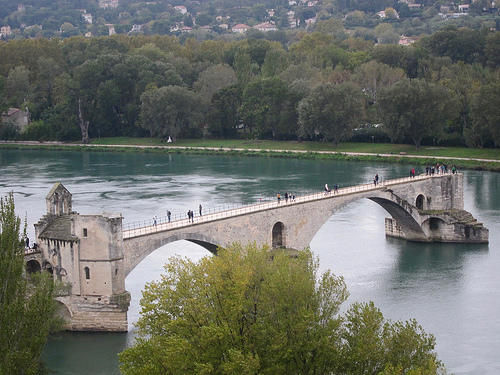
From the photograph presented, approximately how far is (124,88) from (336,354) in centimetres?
8859

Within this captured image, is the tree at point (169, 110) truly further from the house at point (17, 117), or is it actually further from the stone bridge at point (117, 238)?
the stone bridge at point (117, 238)

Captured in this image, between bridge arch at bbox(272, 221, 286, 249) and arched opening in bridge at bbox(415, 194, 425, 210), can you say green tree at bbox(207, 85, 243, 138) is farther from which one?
bridge arch at bbox(272, 221, 286, 249)

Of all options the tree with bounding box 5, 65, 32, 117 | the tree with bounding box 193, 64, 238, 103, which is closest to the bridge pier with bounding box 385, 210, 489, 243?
the tree with bounding box 193, 64, 238, 103

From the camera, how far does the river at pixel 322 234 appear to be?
110ft

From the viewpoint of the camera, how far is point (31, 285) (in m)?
32.9

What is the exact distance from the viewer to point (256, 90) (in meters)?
99.6

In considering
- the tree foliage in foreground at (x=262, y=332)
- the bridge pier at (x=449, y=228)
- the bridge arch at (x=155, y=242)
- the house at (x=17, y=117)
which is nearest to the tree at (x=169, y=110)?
the house at (x=17, y=117)

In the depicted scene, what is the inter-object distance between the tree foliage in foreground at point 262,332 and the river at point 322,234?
6.36 meters

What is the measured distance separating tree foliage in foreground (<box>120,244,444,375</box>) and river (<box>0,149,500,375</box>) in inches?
250

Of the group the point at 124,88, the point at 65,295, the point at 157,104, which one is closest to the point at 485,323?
the point at 65,295

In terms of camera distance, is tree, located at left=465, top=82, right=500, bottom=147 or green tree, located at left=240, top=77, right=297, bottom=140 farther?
green tree, located at left=240, top=77, right=297, bottom=140

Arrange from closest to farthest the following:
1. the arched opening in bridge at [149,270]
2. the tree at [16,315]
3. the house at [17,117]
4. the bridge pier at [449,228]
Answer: the tree at [16,315], the arched opening in bridge at [149,270], the bridge pier at [449,228], the house at [17,117]

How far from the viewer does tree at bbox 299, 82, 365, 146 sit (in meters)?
89.8

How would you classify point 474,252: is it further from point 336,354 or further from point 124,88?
point 124,88
